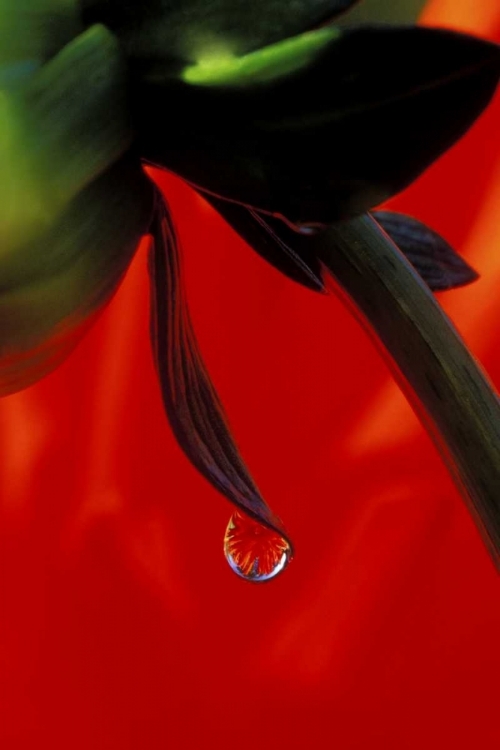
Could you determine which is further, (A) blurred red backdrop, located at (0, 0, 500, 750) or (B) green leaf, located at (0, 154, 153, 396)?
(A) blurred red backdrop, located at (0, 0, 500, 750)

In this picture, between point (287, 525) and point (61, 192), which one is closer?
point (61, 192)

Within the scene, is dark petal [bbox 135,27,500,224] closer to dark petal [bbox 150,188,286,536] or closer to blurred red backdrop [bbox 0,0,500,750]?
dark petal [bbox 150,188,286,536]

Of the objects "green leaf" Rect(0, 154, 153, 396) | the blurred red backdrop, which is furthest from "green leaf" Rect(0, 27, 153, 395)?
the blurred red backdrop

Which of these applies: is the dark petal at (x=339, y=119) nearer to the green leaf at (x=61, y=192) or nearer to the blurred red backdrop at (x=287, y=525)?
the green leaf at (x=61, y=192)

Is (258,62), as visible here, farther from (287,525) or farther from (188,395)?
(287,525)

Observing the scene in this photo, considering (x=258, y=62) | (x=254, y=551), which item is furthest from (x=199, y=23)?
(x=254, y=551)

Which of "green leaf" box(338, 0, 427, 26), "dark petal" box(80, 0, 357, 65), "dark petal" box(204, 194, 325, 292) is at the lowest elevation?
"dark petal" box(204, 194, 325, 292)
